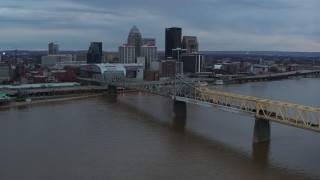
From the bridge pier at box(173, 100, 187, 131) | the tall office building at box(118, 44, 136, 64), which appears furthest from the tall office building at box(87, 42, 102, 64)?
the bridge pier at box(173, 100, 187, 131)

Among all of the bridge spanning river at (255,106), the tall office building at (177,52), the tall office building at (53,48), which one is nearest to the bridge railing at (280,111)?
the bridge spanning river at (255,106)

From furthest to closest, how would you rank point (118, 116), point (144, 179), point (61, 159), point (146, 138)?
point (118, 116), point (146, 138), point (61, 159), point (144, 179)

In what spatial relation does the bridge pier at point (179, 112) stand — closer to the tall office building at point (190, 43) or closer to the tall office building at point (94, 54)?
the tall office building at point (94, 54)

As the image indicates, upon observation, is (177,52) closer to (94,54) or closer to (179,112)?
(94,54)

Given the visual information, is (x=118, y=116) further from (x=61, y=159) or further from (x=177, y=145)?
(x=61, y=159)

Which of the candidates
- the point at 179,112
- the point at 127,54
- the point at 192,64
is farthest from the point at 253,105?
the point at 127,54

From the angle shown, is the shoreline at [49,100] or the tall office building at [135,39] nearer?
the shoreline at [49,100]

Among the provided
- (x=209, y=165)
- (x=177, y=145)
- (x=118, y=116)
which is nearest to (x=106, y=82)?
(x=118, y=116)
